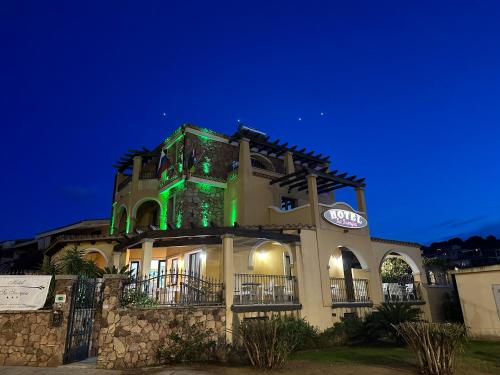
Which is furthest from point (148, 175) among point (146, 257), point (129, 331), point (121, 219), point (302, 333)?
point (302, 333)

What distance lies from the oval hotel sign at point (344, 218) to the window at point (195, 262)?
7349 mm

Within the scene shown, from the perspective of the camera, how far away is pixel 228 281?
13484mm

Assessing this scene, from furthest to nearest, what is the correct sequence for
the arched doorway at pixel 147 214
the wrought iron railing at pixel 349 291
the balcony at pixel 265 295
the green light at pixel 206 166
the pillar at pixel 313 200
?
1. the arched doorway at pixel 147 214
2. the green light at pixel 206 166
3. the pillar at pixel 313 200
4. the wrought iron railing at pixel 349 291
5. the balcony at pixel 265 295

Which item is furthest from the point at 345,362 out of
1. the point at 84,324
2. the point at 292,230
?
the point at 84,324

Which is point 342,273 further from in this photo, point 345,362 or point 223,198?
point 345,362

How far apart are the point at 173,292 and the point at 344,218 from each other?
10.6m

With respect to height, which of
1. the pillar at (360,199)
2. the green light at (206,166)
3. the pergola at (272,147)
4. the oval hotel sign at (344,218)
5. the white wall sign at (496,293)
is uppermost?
the pergola at (272,147)

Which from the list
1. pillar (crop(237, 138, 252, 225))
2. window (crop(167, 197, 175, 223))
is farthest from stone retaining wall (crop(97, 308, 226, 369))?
window (crop(167, 197, 175, 223))

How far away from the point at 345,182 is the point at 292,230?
5987 millimetres

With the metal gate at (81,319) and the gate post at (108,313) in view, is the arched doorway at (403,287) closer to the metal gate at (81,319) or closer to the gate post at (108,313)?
the gate post at (108,313)

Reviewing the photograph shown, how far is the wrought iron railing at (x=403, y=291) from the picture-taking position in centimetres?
2097

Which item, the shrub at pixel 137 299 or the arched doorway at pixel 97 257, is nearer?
the shrub at pixel 137 299

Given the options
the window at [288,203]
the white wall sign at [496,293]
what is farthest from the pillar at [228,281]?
the white wall sign at [496,293]

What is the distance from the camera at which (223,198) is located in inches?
934
